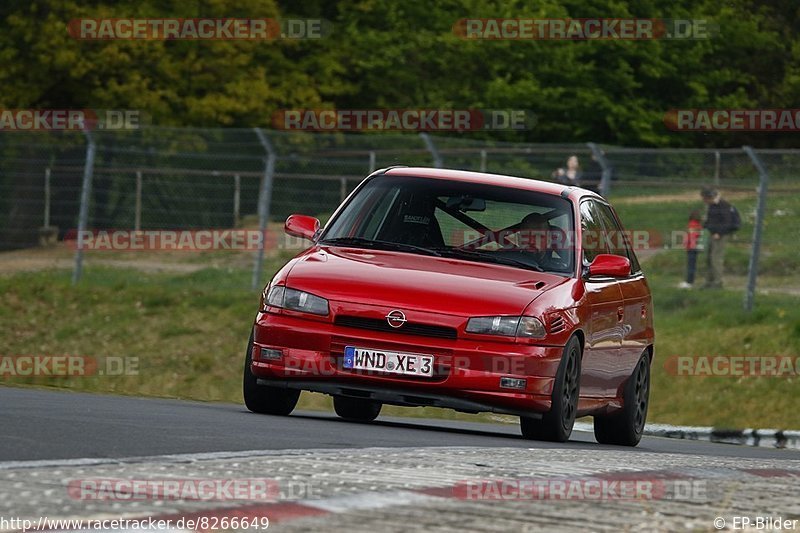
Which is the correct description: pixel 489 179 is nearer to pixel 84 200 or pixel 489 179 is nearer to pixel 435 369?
pixel 435 369

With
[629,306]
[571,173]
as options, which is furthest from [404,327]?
[571,173]

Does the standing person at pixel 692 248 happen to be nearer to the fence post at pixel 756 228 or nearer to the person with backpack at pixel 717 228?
the person with backpack at pixel 717 228

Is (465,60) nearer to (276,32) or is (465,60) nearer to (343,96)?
(343,96)

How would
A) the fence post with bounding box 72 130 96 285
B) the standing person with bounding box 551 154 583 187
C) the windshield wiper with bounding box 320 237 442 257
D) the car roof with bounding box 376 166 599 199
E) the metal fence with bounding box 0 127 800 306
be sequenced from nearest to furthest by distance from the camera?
the windshield wiper with bounding box 320 237 442 257 < the car roof with bounding box 376 166 599 199 < the metal fence with bounding box 0 127 800 306 < the standing person with bounding box 551 154 583 187 < the fence post with bounding box 72 130 96 285

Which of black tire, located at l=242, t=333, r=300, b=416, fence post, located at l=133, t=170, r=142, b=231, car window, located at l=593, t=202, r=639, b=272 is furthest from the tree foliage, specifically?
Result: black tire, located at l=242, t=333, r=300, b=416

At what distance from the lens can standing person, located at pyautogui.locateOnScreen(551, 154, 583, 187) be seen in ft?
82.2

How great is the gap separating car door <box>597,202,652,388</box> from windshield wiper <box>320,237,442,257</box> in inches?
61.3

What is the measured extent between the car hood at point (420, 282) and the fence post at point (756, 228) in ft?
39.1

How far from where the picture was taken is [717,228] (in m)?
25.1

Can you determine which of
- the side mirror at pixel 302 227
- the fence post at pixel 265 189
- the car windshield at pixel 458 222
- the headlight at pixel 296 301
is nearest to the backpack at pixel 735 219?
the fence post at pixel 265 189

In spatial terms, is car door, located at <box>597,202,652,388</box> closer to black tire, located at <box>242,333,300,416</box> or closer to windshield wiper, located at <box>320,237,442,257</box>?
windshield wiper, located at <box>320,237,442,257</box>

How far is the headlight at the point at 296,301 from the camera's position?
36.3 feet

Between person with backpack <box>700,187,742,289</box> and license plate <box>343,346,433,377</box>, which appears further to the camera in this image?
person with backpack <box>700,187,742,289</box>

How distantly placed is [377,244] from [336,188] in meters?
25.5
